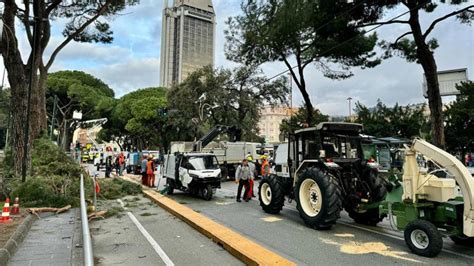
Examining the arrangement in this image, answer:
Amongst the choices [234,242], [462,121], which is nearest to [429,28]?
[234,242]

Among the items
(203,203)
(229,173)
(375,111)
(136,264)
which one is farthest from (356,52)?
(375,111)

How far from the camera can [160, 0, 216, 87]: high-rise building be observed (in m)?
45.8

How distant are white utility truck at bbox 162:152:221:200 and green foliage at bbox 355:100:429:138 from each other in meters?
32.0

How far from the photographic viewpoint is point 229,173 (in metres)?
24.5

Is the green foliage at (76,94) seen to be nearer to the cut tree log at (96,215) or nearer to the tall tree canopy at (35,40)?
the tall tree canopy at (35,40)

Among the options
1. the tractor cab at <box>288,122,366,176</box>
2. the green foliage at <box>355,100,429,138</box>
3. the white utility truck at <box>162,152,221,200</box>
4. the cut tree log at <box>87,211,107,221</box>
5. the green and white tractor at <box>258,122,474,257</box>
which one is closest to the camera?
the green and white tractor at <box>258,122,474,257</box>

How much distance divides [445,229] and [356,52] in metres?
16.9

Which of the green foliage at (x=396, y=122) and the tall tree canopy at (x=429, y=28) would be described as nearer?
the tall tree canopy at (x=429, y=28)

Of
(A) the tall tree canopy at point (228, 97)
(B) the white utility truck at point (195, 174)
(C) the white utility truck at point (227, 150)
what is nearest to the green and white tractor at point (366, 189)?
(B) the white utility truck at point (195, 174)

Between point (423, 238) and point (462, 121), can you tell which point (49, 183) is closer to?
point (423, 238)

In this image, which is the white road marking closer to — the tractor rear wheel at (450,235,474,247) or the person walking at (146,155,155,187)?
the tractor rear wheel at (450,235,474,247)

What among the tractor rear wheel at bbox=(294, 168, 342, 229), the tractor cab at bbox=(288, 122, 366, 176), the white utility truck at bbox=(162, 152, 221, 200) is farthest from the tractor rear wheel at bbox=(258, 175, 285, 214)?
the white utility truck at bbox=(162, 152, 221, 200)

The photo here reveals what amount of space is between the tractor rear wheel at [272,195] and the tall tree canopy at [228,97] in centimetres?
2478

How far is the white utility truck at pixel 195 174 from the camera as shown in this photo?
48.9 feet
